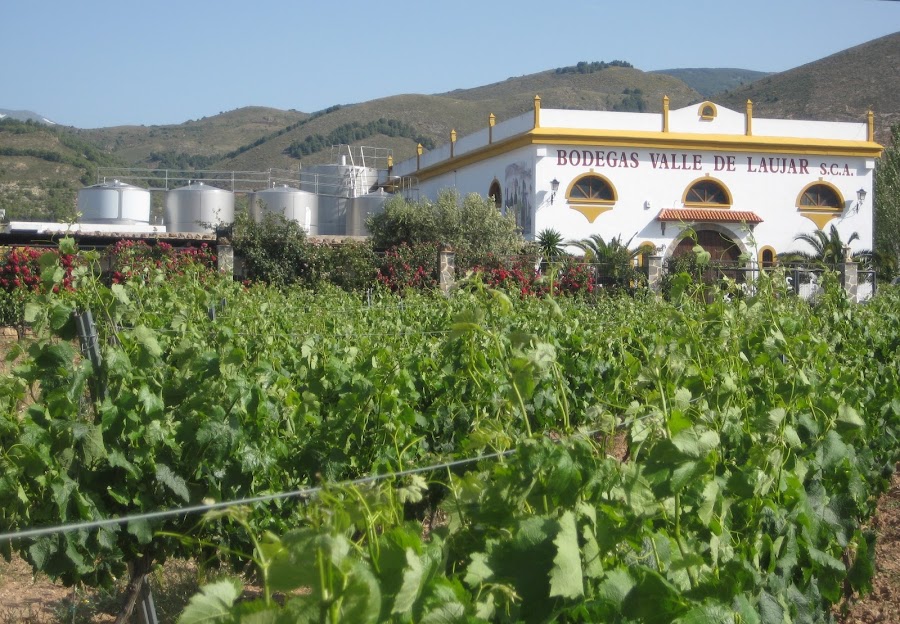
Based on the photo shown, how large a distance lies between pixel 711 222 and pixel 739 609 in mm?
29808

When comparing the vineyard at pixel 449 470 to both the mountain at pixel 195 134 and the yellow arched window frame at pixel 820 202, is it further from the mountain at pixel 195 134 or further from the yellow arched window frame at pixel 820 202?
the mountain at pixel 195 134

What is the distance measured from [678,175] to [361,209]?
10.8 metres

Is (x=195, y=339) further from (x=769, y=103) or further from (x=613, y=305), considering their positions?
(x=769, y=103)

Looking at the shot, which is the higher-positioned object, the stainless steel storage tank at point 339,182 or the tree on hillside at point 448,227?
the stainless steel storage tank at point 339,182

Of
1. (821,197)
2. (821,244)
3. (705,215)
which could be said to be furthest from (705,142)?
(821,244)

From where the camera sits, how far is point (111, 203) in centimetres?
3334

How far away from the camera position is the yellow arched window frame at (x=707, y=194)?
104ft

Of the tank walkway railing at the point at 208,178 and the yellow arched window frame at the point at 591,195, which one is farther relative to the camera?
the tank walkway railing at the point at 208,178

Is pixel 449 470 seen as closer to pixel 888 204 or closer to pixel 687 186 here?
pixel 687 186

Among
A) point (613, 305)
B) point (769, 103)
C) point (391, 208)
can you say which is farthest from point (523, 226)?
point (769, 103)

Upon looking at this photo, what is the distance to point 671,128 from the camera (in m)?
31.5

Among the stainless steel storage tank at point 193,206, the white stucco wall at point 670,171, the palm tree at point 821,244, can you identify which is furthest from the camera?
the stainless steel storage tank at point 193,206

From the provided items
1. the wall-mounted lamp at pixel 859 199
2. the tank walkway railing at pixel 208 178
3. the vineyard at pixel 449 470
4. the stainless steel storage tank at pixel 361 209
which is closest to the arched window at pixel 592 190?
the stainless steel storage tank at pixel 361 209

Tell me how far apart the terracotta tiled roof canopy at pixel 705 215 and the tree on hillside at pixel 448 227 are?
6.57 meters
